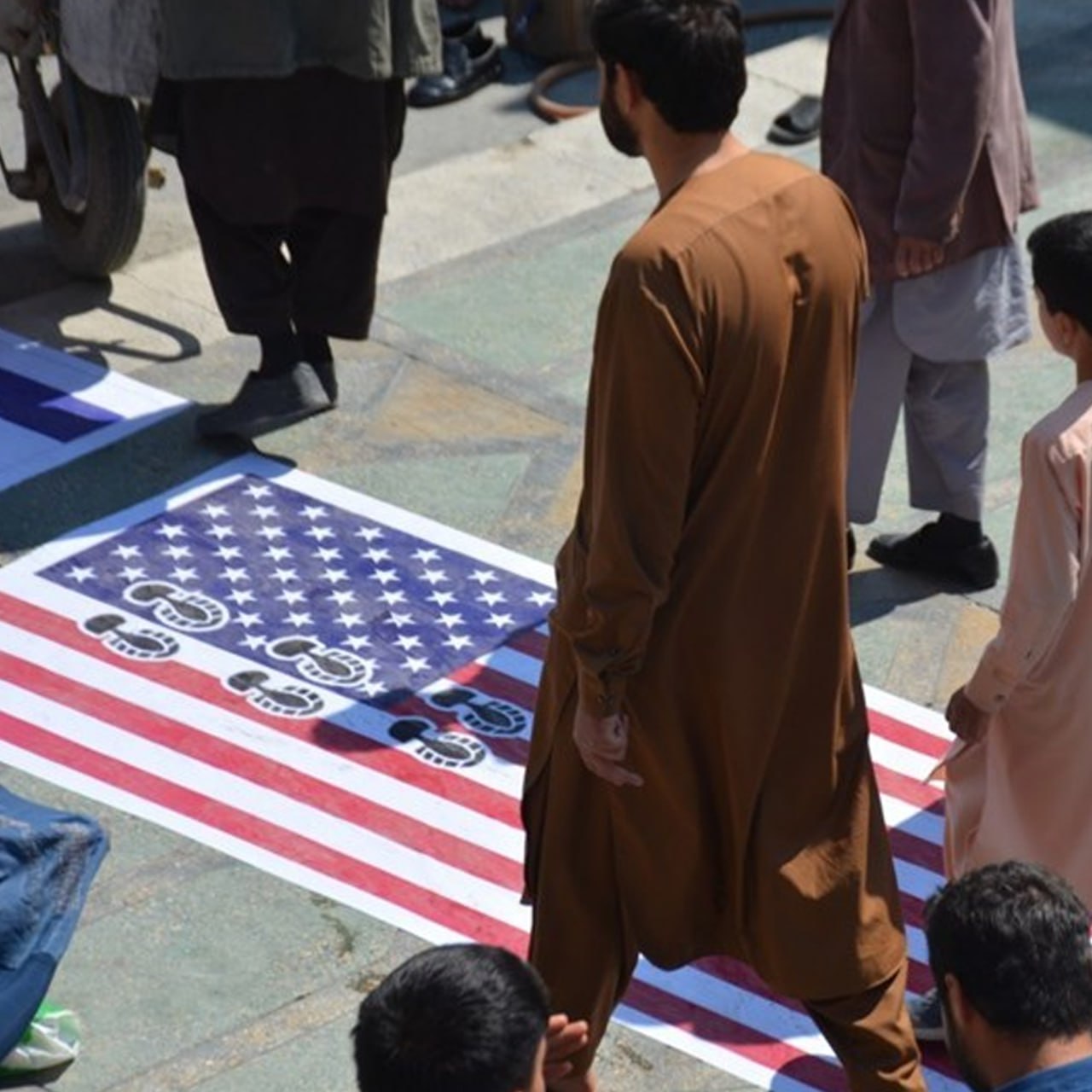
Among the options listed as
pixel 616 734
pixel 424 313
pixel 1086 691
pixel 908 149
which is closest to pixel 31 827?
pixel 616 734

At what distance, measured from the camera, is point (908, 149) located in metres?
6.05

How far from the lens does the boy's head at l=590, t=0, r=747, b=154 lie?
13.1ft

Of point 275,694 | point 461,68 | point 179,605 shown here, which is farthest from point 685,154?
point 461,68

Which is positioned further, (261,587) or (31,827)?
(261,587)

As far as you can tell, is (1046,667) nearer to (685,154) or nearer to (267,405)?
(685,154)

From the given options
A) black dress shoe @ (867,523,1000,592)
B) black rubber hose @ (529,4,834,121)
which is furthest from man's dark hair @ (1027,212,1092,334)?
black rubber hose @ (529,4,834,121)

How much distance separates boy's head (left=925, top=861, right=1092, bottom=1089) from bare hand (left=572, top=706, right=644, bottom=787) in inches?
25.5

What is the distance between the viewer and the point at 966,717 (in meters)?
4.83

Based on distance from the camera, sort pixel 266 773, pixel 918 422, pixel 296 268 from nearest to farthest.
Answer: pixel 266 773
pixel 918 422
pixel 296 268

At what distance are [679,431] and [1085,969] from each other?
0.97 m

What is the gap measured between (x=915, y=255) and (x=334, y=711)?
5.58ft

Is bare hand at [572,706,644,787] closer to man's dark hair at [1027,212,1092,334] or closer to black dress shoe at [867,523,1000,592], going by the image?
man's dark hair at [1027,212,1092,334]

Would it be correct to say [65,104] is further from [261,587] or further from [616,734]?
[616,734]

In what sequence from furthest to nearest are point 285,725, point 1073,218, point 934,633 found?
point 934,633 < point 285,725 < point 1073,218
